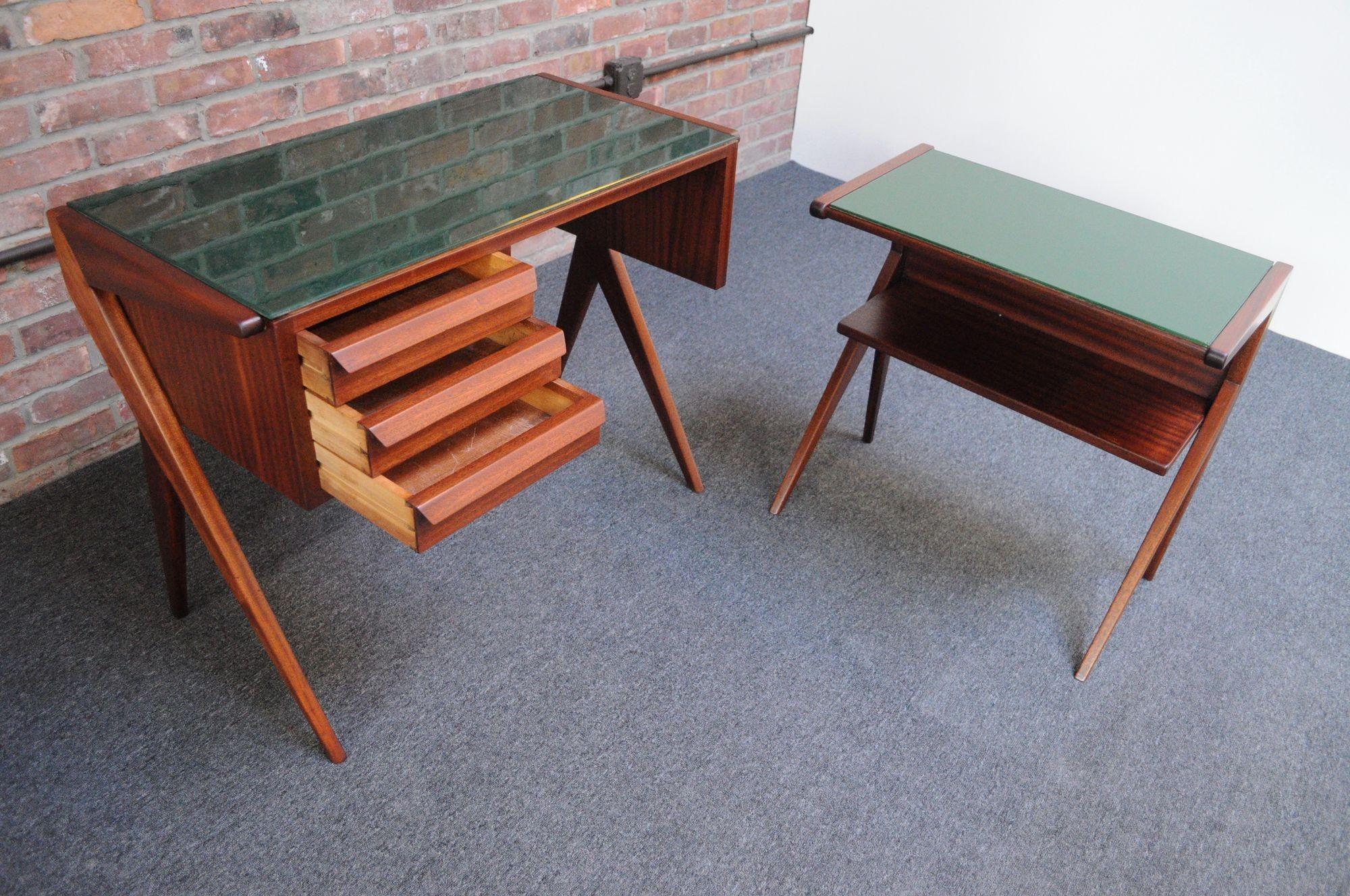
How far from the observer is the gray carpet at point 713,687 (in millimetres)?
1316

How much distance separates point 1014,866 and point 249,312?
117cm

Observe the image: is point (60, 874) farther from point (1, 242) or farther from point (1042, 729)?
point (1042, 729)

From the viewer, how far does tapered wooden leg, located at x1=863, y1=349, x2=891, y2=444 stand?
194 centimetres

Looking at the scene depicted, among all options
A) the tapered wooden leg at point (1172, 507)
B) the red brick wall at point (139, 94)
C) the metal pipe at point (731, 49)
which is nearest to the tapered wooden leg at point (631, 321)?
the red brick wall at point (139, 94)

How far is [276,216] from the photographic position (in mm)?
1205

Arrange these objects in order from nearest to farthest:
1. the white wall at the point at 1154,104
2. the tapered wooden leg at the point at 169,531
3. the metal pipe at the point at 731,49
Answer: the tapered wooden leg at the point at 169,531 < the white wall at the point at 1154,104 < the metal pipe at the point at 731,49

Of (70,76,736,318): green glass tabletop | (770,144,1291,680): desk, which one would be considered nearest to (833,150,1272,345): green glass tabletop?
(770,144,1291,680): desk

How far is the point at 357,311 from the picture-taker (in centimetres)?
122

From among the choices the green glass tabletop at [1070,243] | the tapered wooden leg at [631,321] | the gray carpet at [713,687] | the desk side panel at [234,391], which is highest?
the green glass tabletop at [1070,243]

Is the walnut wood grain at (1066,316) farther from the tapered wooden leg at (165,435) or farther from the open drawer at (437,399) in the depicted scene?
the tapered wooden leg at (165,435)

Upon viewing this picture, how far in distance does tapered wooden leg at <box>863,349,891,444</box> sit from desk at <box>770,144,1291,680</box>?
0.17m

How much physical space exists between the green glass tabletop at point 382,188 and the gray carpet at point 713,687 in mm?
673

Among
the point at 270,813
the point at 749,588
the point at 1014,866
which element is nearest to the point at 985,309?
the point at 749,588

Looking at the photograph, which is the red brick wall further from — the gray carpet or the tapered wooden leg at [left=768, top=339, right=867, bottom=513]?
the tapered wooden leg at [left=768, top=339, right=867, bottom=513]
